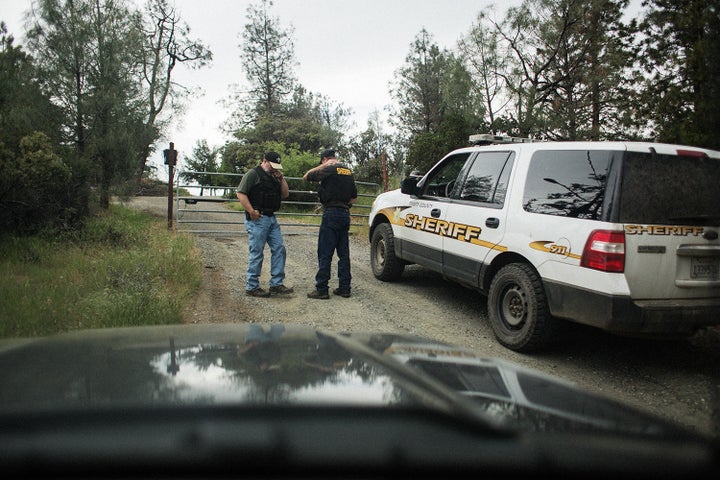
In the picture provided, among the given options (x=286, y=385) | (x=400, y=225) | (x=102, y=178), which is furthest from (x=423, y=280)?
(x=102, y=178)

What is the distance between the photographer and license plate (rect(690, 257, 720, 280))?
161 inches

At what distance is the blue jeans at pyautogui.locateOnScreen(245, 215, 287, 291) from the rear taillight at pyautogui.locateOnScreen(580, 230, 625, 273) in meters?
4.04

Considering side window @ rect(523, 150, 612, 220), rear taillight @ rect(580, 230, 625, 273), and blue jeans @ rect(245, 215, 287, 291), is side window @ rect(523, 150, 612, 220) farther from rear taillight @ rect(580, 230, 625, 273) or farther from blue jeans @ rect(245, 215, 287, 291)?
blue jeans @ rect(245, 215, 287, 291)

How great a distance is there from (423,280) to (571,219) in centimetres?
379

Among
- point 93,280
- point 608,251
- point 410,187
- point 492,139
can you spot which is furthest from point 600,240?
point 93,280

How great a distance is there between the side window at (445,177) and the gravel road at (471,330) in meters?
1.47

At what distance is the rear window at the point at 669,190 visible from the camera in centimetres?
400

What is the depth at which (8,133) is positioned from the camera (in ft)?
28.0

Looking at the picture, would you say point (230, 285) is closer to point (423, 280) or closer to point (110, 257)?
point (110, 257)

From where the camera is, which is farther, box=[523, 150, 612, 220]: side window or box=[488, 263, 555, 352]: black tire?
box=[488, 263, 555, 352]: black tire

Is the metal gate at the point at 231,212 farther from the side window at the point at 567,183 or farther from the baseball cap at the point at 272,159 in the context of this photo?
the side window at the point at 567,183

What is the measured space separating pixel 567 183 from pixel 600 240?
0.68 meters

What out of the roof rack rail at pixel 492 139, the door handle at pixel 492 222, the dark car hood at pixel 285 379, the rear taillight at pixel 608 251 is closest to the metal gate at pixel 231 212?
the roof rack rail at pixel 492 139

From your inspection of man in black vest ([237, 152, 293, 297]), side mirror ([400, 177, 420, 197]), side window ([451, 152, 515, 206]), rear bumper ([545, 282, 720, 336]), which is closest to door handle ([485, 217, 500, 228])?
side window ([451, 152, 515, 206])
